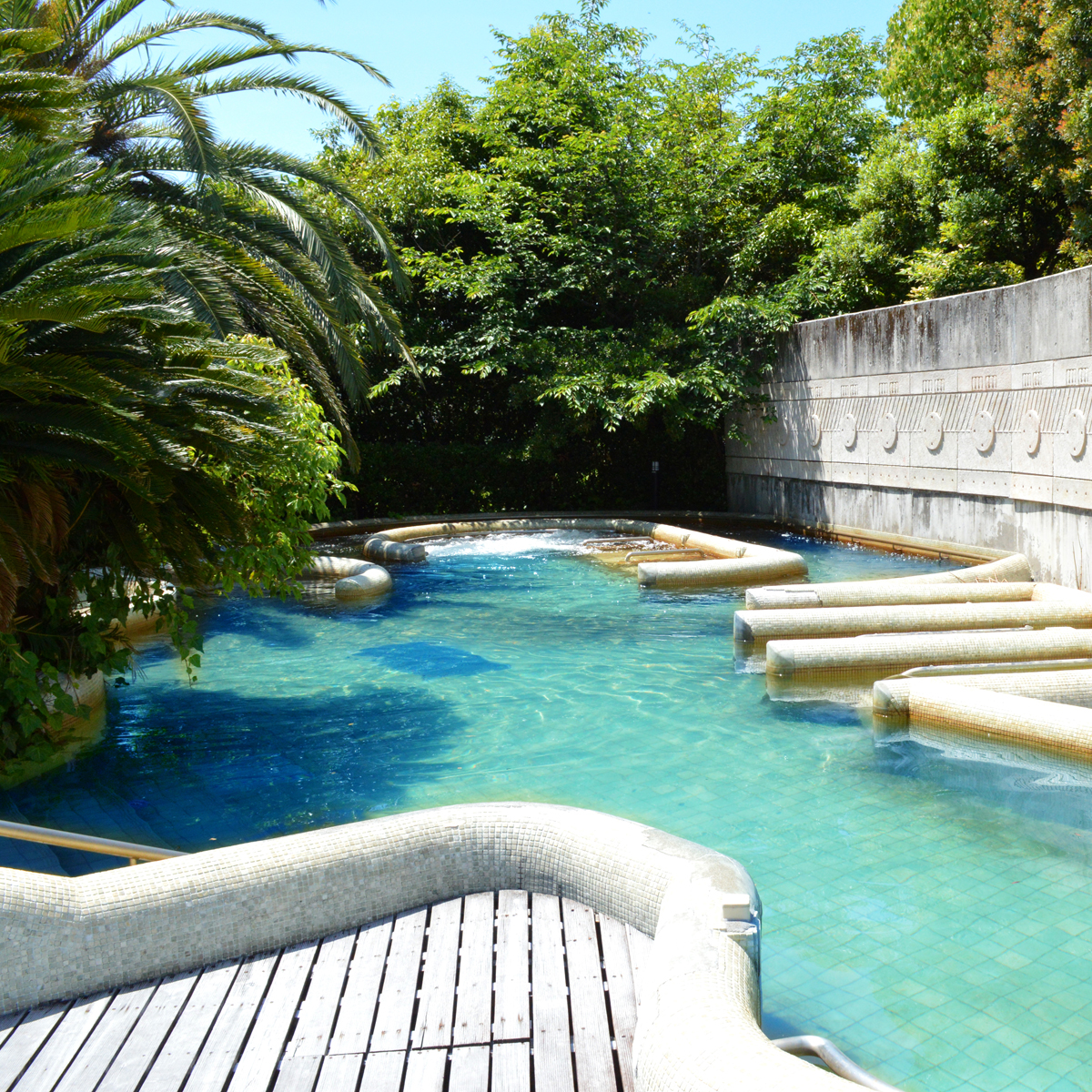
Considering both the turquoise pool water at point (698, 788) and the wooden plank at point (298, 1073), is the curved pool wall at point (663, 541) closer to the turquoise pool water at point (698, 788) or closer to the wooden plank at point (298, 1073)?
the turquoise pool water at point (698, 788)

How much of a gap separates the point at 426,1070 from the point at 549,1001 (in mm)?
466

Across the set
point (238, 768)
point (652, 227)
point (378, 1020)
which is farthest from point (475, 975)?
point (652, 227)

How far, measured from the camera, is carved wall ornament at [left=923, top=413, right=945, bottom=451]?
13.0 meters

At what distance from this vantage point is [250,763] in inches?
253

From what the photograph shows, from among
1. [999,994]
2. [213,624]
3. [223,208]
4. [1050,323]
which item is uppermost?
[223,208]

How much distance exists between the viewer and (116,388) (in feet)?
16.1

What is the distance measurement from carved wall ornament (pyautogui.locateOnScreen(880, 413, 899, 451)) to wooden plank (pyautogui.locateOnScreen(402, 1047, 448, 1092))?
41.0ft

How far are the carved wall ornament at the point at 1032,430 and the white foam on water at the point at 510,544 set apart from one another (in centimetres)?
606

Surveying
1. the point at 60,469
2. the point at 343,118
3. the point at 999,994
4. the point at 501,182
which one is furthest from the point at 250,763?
the point at 501,182

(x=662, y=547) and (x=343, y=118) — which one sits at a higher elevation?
(x=343, y=118)

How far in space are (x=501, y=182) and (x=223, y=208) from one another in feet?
33.0

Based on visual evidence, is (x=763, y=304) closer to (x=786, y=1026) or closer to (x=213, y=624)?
(x=213, y=624)

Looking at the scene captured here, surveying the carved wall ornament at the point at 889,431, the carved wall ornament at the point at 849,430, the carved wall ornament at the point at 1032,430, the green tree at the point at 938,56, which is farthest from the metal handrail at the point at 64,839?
the green tree at the point at 938,56

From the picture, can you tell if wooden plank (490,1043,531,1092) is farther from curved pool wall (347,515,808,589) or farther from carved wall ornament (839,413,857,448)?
carved wall ornament (839,413,857,448)
